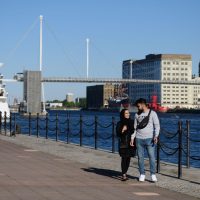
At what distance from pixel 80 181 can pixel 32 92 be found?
106519mm

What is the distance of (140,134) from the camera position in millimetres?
11000

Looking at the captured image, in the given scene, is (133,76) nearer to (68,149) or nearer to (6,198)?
(68,149)

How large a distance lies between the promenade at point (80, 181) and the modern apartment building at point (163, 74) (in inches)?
5269

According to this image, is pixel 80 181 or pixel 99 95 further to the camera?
pixel 99 95

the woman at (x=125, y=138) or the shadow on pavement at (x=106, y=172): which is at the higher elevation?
the woman at (x=125, y=138)

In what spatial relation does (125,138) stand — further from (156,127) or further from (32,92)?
(32,92)

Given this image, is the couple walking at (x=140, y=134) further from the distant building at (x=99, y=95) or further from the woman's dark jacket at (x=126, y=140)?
the distant building at (x=99, y=95)

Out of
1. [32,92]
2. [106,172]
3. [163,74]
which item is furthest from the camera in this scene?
[163,74]

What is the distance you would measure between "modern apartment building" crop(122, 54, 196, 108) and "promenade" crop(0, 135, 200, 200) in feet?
439

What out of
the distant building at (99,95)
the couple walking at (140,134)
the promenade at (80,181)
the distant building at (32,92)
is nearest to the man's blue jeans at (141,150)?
the couple walking at (140,134)

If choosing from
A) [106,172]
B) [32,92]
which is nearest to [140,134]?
[106,172]

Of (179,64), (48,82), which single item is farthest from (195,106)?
(48,82)

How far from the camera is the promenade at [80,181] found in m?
9.12

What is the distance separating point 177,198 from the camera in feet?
29.9
